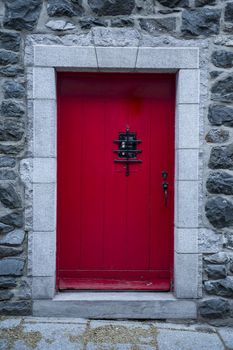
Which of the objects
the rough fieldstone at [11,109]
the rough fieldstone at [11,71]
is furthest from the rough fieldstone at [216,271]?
the rough fieldstone at [11,71]

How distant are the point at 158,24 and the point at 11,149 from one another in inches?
65.7

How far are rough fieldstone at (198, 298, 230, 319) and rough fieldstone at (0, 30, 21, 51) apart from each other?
9.15ft

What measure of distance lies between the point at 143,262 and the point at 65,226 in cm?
81

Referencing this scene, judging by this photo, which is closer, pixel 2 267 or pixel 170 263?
pixel 2 267

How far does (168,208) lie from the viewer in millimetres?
3635

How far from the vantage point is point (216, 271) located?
3.40 metres

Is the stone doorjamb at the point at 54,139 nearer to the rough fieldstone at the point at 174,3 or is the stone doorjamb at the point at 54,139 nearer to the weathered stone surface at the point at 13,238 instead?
the weathered stone surface at the point at 13,238

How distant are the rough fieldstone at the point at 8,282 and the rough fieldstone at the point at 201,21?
2.64 m

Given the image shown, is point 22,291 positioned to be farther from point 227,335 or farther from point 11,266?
point 227,335

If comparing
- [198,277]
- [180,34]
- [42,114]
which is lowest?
[198,277]

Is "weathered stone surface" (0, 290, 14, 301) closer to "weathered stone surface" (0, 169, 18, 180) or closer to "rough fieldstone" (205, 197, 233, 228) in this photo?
"weathered stone surface" (0, 169, 18, 180)

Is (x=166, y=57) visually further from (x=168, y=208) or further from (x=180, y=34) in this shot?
(x=168, y=208)

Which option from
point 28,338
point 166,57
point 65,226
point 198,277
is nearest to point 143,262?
point 198,277

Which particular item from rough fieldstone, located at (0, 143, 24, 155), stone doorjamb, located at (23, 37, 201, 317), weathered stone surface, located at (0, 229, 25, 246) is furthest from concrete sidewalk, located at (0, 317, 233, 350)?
rough fieldstone, located at (0, 143, 24, 155)
